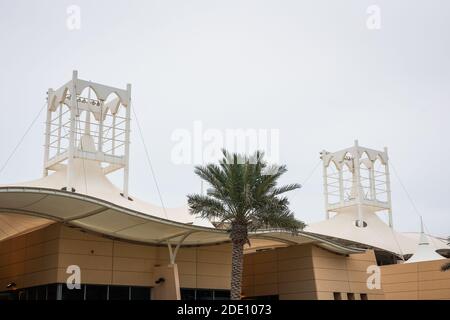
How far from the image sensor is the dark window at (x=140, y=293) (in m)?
36.5

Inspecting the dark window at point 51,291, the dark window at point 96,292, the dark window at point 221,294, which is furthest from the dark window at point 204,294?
the dark window at point 51,291

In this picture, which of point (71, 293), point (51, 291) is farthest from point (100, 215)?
point (51, 291)

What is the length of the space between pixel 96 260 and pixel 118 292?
221cm

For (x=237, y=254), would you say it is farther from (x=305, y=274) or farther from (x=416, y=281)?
(x=416, y=281)

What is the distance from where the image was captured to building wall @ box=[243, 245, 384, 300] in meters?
41.5

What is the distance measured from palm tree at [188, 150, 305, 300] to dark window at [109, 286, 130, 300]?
6.99m

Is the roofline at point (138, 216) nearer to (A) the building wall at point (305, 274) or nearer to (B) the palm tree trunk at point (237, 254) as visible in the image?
(A) the building wall at point (305, 274)

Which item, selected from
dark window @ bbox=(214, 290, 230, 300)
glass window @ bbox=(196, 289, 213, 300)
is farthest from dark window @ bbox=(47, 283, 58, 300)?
dark window @ bbox=(214, 290, 230, 300)

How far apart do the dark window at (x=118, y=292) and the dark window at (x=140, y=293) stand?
33cm

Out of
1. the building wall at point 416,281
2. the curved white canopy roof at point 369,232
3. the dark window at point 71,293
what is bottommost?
the dark window at point 71,293

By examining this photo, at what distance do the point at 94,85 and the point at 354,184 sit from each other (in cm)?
3067

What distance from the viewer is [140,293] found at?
36844 millimetres

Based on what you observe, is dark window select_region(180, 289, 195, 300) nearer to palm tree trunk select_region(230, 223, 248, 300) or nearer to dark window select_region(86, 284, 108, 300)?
dark window select_region(86, 284, 108, 300)
